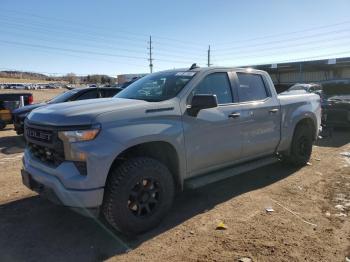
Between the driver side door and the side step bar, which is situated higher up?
the driver side door

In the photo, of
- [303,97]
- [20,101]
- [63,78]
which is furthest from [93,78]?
[303,97]

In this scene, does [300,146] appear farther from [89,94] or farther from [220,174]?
[89,94]

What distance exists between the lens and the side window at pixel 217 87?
189 inches

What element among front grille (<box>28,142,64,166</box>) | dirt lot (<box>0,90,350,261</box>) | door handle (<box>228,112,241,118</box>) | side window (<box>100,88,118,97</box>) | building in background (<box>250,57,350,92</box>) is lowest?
dirt lot (<box>0,90,350,261</box>)

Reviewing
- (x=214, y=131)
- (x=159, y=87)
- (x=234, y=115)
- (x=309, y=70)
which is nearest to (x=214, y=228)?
(x=214, y=131)

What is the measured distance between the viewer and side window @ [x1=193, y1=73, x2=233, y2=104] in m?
4.80

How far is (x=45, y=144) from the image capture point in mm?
3861

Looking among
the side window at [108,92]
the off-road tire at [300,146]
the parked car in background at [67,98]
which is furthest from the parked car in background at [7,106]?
the off-road tire at [300,146]

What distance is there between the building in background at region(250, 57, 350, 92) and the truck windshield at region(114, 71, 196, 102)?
2864 centimetres

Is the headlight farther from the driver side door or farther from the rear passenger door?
the rear passenger door

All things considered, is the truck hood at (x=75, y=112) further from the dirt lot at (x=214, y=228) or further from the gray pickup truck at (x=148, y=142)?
the dirt lot at (x=214, y=228)

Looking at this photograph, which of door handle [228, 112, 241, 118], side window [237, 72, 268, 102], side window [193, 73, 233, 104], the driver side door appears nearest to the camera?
the driver side door

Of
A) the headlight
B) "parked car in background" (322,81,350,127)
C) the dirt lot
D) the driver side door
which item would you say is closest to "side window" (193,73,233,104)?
the driver side door

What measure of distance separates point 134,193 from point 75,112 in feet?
3.61
